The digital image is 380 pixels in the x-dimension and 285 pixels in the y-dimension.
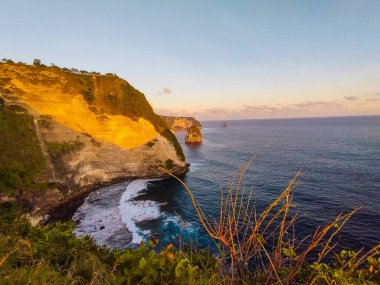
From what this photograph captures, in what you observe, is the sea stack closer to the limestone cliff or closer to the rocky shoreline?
the limestone cliff

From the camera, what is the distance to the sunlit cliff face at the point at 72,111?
51.7m

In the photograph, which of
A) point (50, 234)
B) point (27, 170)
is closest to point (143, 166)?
point (27, 170)

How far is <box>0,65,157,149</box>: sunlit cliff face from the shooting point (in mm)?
51703

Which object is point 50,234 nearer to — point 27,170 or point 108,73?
point 27,170

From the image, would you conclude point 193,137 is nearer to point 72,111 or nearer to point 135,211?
point 72,111

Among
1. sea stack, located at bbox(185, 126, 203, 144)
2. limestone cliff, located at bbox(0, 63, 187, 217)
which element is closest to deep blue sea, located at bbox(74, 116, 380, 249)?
limestone cliff, located at bbox(0, 63, 187, 217)

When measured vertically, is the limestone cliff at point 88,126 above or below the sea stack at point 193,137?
above

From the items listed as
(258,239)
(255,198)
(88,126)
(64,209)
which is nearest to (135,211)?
(64,209)

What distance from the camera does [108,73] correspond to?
72125 millimetres

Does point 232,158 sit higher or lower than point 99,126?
lower

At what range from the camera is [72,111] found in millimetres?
56344

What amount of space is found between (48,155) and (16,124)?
8.24m

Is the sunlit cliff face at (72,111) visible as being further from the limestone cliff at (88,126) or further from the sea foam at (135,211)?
the sea foam at (135,211)

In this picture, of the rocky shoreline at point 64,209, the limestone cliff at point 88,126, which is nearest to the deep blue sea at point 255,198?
the rocky shoreline at point 64,209
